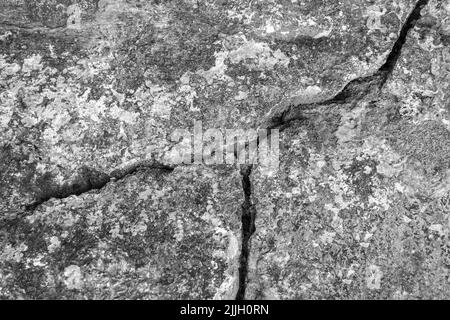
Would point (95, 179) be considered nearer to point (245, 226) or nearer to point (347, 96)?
point (245, 226)

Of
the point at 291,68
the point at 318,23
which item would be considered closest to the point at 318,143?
the point at 291,68

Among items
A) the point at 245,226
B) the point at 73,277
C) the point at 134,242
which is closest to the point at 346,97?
the point at 245,226

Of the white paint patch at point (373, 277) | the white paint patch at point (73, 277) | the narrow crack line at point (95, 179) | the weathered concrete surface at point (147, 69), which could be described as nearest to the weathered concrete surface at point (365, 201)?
the white paint patch at point (373, 277)

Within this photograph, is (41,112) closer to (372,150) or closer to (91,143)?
(91,143)

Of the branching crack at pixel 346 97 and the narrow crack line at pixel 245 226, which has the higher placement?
the branching crack at pixel 346 97

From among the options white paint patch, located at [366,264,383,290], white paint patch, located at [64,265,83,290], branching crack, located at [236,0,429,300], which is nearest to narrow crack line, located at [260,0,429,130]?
branching crack, located at [236,0,429,300]

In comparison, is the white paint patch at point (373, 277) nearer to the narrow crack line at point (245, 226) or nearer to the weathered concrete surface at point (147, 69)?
the narrow crack line at point (245, 226)

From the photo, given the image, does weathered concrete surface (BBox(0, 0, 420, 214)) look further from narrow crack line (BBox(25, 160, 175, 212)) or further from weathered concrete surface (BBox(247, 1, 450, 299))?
weathered concrete surface (BBox(247, 1, 450, 299))
